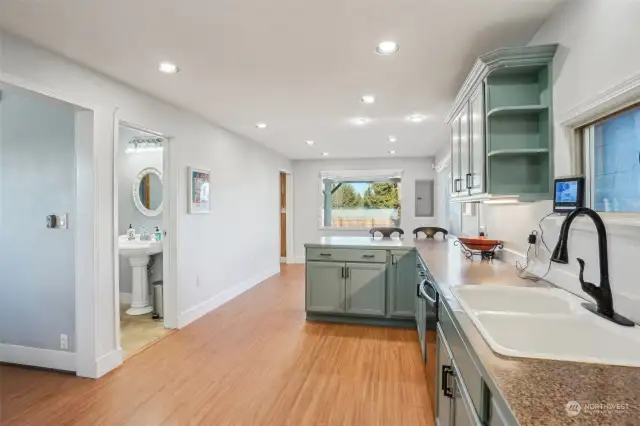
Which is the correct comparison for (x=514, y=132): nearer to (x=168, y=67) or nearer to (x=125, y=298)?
(x=168, y=67)

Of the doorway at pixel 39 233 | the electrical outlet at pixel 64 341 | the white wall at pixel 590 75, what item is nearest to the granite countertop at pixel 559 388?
the white wall at pixel 590 75

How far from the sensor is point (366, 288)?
376 centimetres

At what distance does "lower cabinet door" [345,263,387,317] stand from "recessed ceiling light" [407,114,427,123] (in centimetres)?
174

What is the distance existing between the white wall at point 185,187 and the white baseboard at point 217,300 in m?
0.01

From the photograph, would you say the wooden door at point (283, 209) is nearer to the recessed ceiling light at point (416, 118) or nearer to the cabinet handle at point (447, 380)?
the recessed ceiling light at point (416, 118)

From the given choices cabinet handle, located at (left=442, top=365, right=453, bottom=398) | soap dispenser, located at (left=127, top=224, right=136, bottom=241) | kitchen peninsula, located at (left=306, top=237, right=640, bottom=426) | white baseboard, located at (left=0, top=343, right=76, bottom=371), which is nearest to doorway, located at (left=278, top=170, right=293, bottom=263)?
soap dispenser, located at (left=127, top=224, right=136, bottom=241)

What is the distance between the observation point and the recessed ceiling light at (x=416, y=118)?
3.96 m

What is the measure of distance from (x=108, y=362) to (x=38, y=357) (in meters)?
0.60

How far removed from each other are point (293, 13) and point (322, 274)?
106 inches

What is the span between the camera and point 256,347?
3219 mm

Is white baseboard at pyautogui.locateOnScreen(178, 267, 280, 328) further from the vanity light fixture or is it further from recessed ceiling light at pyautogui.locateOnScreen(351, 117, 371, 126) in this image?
recessed ceiling light at pyautogui.locateOnScreen(351, 117, 371, 126)

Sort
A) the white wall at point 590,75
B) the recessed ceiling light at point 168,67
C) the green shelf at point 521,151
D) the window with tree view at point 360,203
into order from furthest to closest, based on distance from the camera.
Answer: the window with tree view at point 360,203, the recessed ceiling light at point 168,67, the green shelf at point 521,151, the white wall at point 590,75

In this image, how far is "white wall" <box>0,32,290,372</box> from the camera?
2420 millimetres

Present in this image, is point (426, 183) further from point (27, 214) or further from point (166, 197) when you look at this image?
point (27, 214)
